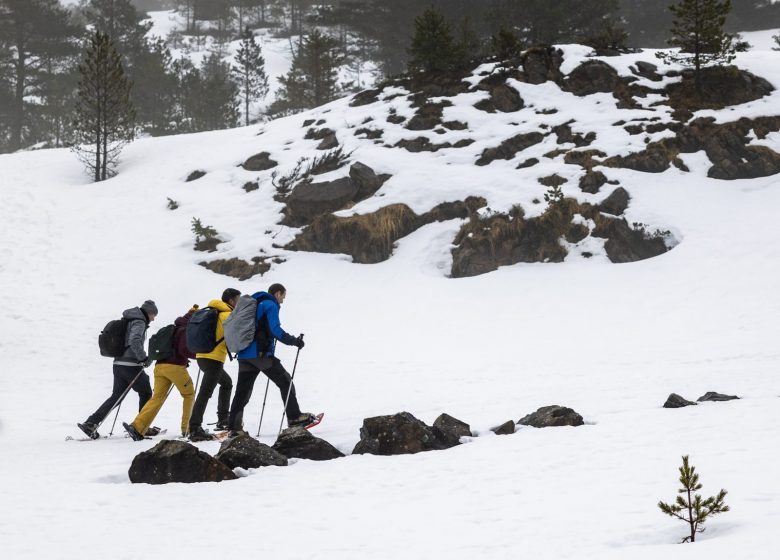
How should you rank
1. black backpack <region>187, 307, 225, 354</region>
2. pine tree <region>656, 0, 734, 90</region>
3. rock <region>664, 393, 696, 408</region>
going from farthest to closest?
pine tree <region>656, 0, 734, 90</region>, black backpack <region>187, 307, 225, 354</region>, rock <region>664, 393, 696, 408</region>

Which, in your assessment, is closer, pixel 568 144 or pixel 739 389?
pixel 739 389

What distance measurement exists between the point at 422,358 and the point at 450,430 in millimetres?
5565

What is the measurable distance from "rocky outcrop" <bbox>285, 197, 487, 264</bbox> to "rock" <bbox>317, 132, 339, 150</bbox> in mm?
4251

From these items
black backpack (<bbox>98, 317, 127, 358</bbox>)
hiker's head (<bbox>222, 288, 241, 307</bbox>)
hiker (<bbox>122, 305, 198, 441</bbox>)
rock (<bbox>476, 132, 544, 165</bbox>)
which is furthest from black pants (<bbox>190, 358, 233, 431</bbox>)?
rock (<bbox>476, 132, 544, 165</bbox>)

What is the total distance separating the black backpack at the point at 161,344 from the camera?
324 inches

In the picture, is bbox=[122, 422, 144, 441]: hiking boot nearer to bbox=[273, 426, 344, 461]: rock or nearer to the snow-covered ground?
the snow-covered ground

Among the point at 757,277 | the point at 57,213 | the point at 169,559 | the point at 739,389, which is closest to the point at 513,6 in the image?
the point at 757,277

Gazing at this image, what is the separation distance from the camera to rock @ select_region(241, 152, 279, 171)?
23266 millimetres

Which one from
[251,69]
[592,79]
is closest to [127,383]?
[592,79]

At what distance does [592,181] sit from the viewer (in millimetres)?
19016

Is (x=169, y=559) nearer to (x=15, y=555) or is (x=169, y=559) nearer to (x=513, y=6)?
(x=15, y=555)

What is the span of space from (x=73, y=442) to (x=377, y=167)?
14.6 m

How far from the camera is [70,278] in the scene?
1773cm

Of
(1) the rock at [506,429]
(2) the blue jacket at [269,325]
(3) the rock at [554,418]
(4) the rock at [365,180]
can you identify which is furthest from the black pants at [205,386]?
(4) the rock at [365,180]
